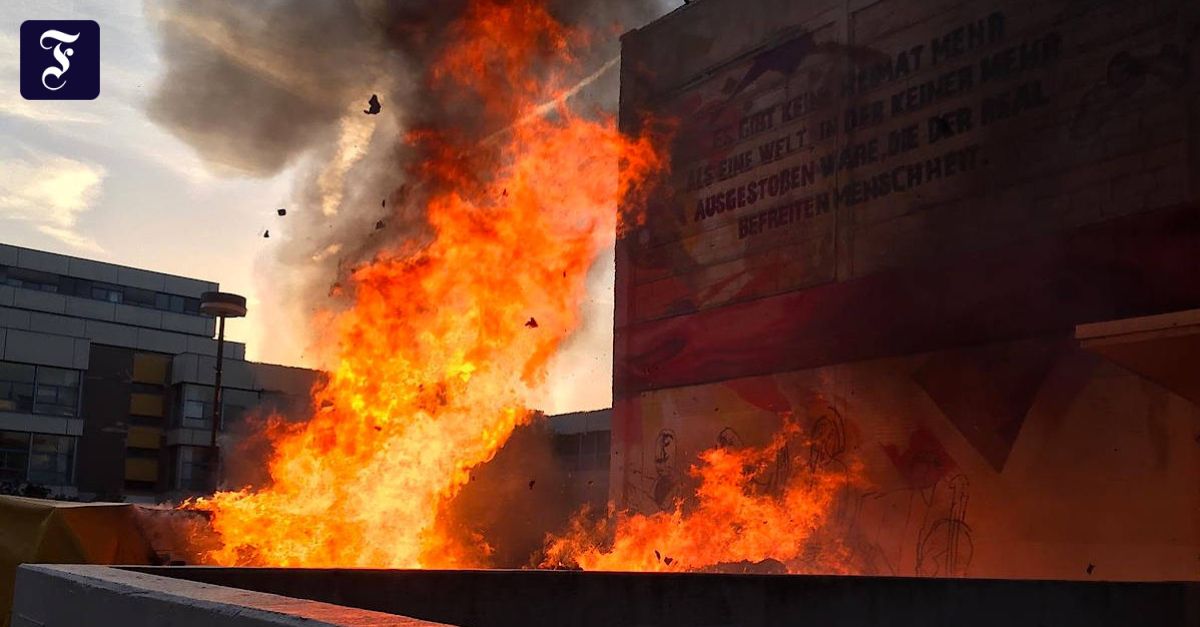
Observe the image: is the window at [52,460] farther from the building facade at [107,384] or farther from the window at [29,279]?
the window at [29,279]

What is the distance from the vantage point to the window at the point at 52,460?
5284 centimetres

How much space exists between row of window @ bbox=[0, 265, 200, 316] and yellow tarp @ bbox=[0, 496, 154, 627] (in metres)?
58.1

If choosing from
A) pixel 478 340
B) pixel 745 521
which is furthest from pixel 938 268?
pixel 478 340

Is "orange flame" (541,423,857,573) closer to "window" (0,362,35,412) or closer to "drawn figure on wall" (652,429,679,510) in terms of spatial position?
"drawn figure on wall" (652,429,679,510)

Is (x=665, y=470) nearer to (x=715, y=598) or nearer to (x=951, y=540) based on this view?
(x=951, y=540)

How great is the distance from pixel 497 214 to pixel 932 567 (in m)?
7.91

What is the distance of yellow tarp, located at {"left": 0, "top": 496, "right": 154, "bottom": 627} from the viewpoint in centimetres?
936

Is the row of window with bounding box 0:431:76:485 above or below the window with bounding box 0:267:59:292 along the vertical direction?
below

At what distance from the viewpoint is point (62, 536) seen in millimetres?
9359

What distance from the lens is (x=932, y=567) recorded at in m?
11.5

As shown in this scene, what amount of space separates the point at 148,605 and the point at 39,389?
5699 centimetres

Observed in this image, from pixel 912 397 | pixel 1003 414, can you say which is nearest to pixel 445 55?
pixel 912 397

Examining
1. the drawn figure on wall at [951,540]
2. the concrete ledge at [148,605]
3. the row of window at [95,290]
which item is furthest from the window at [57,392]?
the concrete ledge at [148,605]

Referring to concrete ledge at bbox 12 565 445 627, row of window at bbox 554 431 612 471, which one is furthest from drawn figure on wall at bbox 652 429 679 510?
row of window at bbox 554 431 612 471
